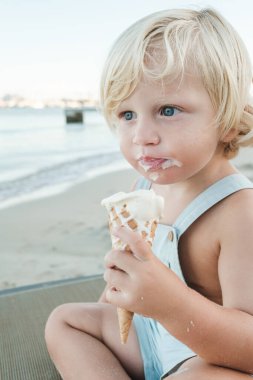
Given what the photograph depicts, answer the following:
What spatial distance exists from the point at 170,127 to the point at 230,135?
25 centimetres

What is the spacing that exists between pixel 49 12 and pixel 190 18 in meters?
18.6

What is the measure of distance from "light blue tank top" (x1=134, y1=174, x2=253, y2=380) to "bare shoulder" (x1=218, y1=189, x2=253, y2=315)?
0.05 m

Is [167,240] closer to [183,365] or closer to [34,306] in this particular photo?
[183,365]

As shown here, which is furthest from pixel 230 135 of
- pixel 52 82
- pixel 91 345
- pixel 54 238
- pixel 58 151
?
pixel 52 82

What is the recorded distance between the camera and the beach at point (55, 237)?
357 centimetres

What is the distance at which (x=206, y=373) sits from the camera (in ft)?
3.27

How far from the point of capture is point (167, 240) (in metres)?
1.27

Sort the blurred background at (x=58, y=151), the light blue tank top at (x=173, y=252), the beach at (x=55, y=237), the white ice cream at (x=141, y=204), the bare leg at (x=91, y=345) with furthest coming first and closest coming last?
the blurred background at (x=58, y=151), the beach at (x=55, y=237), the bare leg at (x=91, y=345), the light blue tank top at (x=173, y=252), the white ice cream at (x=141, y=204)

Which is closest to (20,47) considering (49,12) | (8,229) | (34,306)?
(49,12)

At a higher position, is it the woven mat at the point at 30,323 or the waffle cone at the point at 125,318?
the waffle cone at the point at 125,318

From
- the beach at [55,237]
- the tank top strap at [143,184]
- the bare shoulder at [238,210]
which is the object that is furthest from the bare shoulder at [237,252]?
the beach at [55,237]

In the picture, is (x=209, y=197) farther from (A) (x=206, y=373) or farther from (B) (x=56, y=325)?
(B) (x=56, y=325)

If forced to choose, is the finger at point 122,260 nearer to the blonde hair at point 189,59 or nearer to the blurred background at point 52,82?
the blonde hair at point 189,59

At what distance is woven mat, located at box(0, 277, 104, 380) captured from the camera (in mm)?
1616
